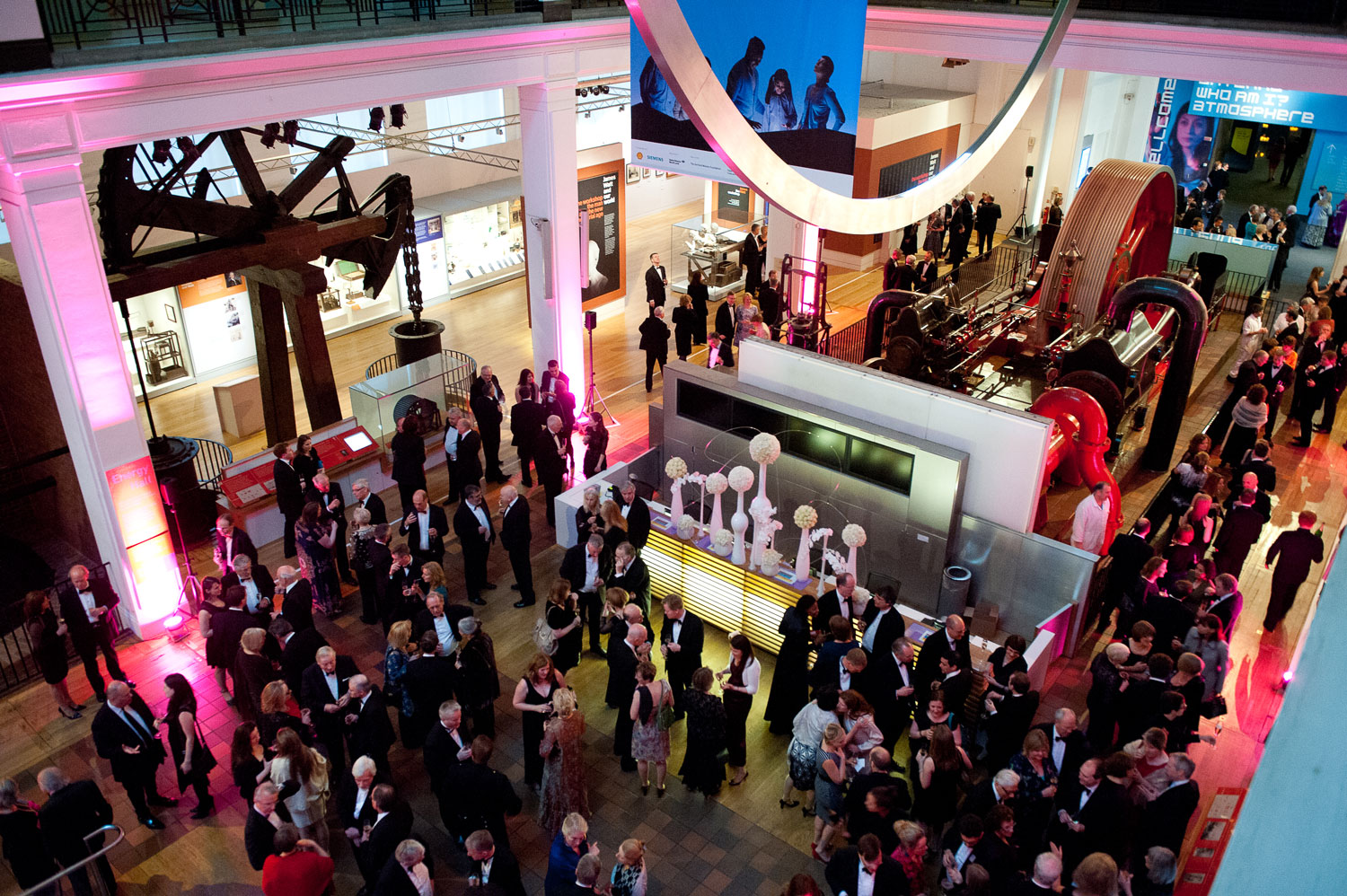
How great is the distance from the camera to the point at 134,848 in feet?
23.7

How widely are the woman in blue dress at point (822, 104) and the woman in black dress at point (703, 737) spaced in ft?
20.2

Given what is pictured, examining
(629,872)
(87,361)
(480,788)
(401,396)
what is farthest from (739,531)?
(87,361)

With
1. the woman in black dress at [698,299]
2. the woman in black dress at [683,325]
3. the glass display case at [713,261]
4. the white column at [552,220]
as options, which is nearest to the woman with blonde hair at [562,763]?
the white column at [552,220]

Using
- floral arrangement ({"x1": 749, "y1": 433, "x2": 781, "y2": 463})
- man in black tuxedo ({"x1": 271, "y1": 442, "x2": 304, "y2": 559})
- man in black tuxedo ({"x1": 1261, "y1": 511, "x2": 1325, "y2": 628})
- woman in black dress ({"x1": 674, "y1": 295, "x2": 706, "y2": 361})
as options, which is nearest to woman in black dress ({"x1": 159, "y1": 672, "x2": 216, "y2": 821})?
man in black tuxedo ({"x1": 271, "y1": 442, "x2": 304, "y2": 559})

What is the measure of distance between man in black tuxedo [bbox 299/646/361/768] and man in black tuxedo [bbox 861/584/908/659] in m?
3.69

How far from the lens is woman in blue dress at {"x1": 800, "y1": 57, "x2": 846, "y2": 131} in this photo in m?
10.1

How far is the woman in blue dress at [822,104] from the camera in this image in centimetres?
1015

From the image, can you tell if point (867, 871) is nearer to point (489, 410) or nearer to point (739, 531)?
point (739, 531)

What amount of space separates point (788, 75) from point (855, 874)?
7883mm

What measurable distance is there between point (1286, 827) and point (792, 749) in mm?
6344

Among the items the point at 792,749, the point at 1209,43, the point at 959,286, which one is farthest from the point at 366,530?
the point at 959,286

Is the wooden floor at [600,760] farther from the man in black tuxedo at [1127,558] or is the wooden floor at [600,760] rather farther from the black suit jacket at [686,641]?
the black suit jacket at [686,641]

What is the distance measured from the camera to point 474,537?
937cm

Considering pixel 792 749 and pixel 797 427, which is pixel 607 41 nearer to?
pixel 797 427
